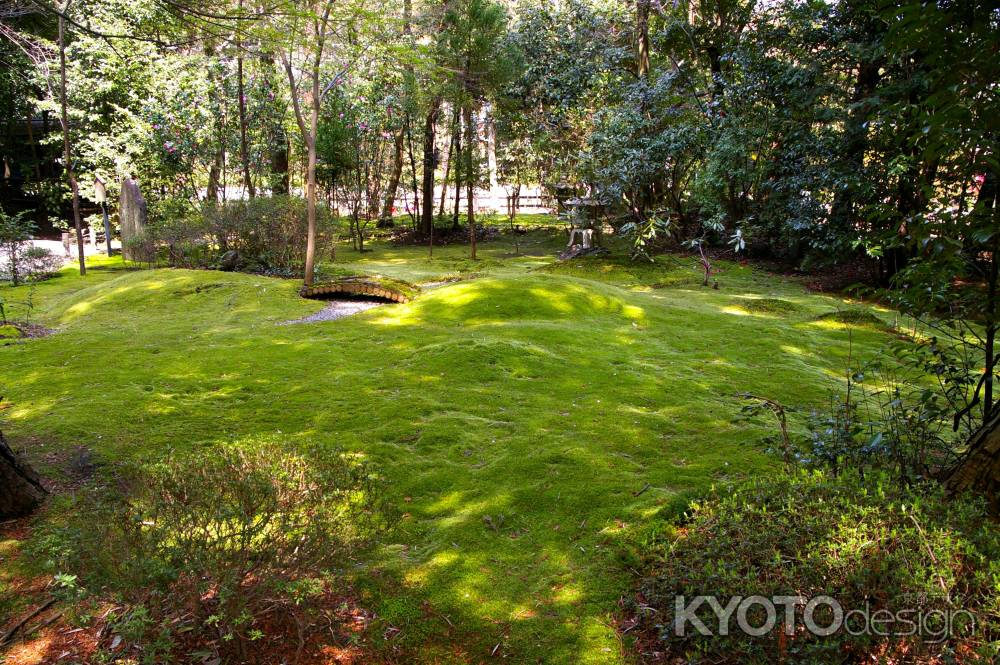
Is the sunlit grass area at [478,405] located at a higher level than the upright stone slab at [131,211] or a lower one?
lower

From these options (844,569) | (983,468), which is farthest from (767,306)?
(844,569)

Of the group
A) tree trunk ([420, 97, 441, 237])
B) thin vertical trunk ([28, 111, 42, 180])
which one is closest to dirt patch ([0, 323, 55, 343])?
tree trunk ([420, 97, 441, 237])

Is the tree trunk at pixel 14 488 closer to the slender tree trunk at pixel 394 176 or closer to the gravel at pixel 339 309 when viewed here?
the gravel at pixel 339 309

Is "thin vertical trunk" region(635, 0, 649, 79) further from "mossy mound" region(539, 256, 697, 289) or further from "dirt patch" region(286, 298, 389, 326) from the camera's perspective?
"dirt patch" region(286, 298, 389, 326)

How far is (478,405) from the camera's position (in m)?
5.21

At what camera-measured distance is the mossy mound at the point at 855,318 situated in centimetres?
871

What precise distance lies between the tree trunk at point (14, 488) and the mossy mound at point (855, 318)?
9.21m

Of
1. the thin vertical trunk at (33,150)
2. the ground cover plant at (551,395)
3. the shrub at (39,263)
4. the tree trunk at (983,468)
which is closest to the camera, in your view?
the ground cover plant at (551,395)

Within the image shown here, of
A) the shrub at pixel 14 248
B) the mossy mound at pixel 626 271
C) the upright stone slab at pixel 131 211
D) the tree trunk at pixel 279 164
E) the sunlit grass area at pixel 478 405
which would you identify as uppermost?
the tree trunk at pixel 279 164

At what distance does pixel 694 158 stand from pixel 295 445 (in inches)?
451

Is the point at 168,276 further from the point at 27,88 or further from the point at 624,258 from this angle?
the point at 27,88

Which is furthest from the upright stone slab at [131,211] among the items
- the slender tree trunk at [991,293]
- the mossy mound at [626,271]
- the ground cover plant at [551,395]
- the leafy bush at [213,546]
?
the slender tree trunk at [991,293]

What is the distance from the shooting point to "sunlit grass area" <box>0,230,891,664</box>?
114 inches

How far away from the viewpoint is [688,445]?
4371 millimetres
